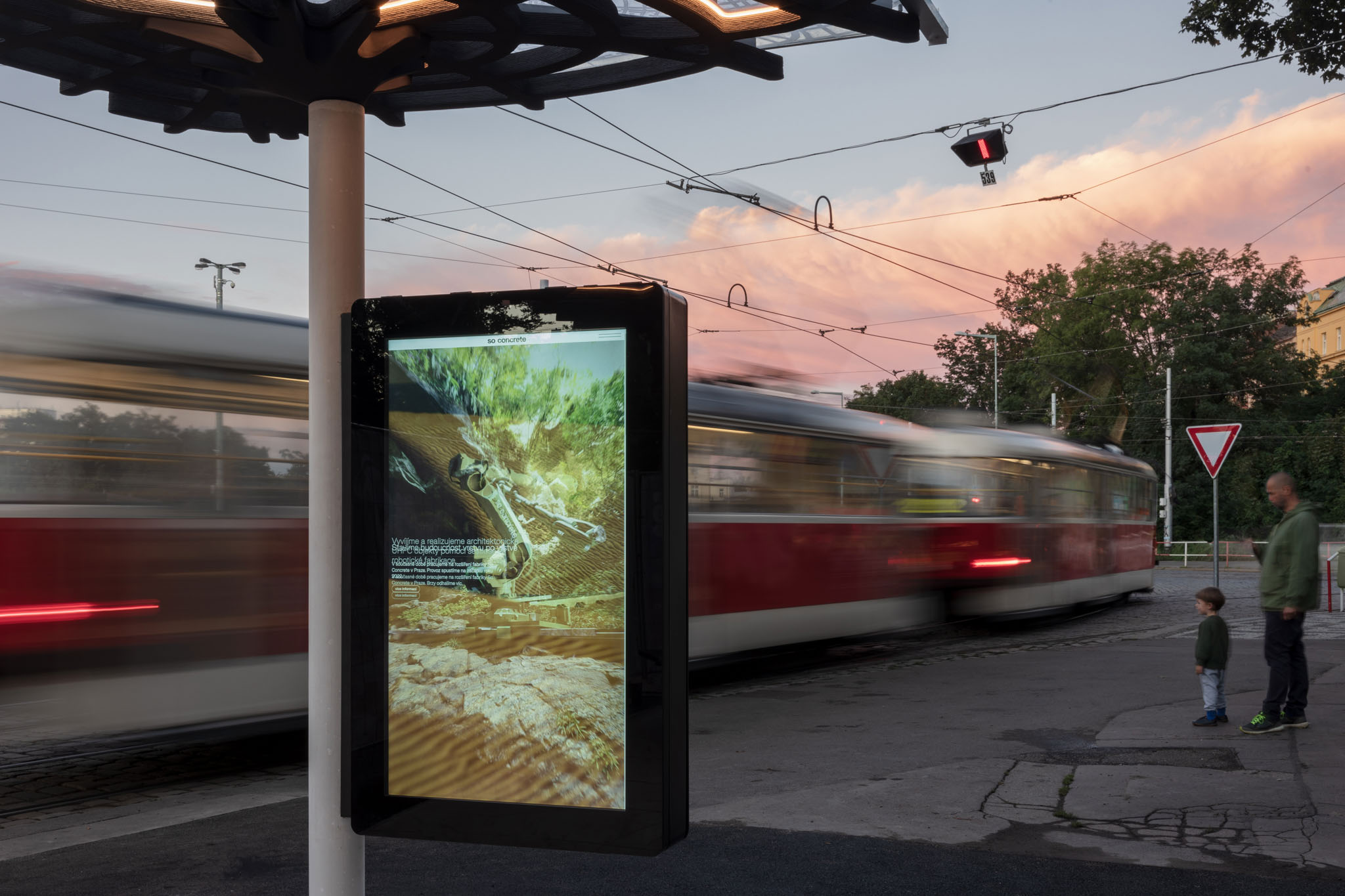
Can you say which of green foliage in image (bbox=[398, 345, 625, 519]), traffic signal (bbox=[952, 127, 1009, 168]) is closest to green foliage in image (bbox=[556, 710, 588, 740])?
green foliage in image (bbox=[398, 345, 625, 519])

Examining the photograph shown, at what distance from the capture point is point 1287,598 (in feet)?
29.3

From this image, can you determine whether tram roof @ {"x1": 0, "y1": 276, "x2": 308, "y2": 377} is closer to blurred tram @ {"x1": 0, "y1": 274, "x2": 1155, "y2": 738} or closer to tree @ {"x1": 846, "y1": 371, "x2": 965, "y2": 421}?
blurred tram @ {"x1": 0, "y1": 274, "x2": 1155, "y2": 738}

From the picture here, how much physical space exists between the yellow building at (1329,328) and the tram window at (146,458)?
91.9m

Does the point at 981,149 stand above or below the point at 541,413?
above

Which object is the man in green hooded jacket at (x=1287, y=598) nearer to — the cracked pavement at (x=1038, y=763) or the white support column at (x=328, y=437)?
the cracked pavement at (x=1038, y=763)

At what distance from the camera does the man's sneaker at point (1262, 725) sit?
9.16 metres

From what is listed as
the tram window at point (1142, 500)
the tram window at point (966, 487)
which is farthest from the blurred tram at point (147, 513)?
the tram window at point (1142, 500)

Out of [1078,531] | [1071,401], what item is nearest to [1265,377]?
[1071,401]

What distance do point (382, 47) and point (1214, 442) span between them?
1548 cm

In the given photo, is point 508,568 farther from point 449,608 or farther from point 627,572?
point 627,572

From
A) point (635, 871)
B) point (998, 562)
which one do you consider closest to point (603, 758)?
point (635, 871)

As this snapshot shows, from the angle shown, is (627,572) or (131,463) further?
(131,463)

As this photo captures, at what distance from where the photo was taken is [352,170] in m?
3.71

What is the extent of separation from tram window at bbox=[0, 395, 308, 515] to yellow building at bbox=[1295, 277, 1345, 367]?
3620 inches
